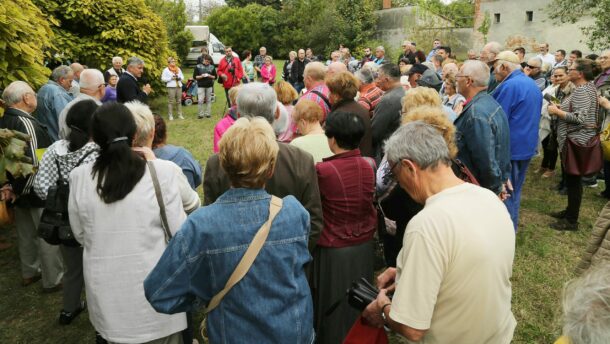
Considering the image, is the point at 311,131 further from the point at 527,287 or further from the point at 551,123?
the point at 551,123

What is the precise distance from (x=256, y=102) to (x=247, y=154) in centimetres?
122

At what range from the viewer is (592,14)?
46.6ft

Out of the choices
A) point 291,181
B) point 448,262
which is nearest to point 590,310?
point 448,262

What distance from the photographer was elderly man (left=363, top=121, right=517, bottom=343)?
1711 mm

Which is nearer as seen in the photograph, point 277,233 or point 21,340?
point 277,233

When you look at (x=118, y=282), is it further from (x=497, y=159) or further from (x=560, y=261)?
(x=560, y=261)

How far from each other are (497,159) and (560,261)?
6.26 ft

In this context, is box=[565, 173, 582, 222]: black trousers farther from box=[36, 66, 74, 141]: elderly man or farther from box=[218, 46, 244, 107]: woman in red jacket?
box=[218, 46, 244, 107]: woman in red jacket

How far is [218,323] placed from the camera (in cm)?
189

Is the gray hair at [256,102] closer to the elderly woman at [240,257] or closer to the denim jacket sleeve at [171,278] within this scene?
the elderly woman at [240,257]

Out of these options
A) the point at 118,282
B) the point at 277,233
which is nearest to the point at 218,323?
the point at 277,233

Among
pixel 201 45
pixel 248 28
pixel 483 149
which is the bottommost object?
pixel 483 149

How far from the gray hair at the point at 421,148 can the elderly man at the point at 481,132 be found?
188 centimetres

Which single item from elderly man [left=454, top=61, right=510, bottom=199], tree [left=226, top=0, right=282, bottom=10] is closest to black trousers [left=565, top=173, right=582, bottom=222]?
elderly man [left=454, top=61, right=510, bottom=199]
